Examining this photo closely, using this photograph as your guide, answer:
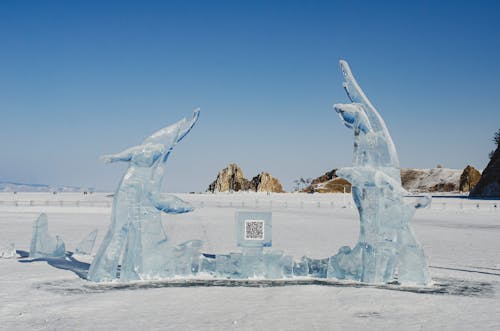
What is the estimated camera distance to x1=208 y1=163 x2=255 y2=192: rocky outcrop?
84.3m

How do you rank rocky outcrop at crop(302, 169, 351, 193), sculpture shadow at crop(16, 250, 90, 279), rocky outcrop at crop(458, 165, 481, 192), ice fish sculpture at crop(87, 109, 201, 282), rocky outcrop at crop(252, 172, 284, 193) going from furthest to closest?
rocky outcrop at crop(302, 169, 351, 193) → rocky outcrop at crop(458, 165, 481, 192) → rocky outcrop at crop(252, 172, 284, 193) → sculpture shadow at crop(16, 250, 90, 279) → ice fish sculpture at crop(87, 109, 201, 282)

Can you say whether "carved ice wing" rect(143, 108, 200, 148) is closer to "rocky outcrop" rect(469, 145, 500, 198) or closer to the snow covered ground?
the snow covered ground

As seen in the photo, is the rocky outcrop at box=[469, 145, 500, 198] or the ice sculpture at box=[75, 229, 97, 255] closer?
the ice sculpture at box=[75, 229, 97, 255]

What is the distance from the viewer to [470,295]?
28.1 feet

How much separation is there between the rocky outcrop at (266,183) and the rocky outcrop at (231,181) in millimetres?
1198

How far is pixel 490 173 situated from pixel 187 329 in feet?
204

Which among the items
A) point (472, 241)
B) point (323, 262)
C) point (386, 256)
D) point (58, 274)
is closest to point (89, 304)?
point (58, 274)

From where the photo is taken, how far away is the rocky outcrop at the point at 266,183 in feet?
273

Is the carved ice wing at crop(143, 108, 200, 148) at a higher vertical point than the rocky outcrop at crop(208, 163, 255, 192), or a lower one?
lower

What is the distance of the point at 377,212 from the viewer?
9.81 m

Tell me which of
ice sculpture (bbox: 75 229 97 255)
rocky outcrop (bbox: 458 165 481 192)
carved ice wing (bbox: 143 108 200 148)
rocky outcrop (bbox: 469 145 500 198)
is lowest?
ice sculpture (bbox: 75 229 97 255)

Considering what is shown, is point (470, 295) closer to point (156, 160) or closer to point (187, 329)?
point (187, 329)

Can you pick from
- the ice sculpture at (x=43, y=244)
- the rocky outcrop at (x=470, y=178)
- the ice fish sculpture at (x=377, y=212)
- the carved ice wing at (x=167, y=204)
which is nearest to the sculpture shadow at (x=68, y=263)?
the ice sculpture at (x=43, y=244)

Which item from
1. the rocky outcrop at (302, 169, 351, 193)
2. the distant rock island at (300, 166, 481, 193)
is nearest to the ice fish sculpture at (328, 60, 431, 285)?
the rocky outcrop at (302, 169, 351, 193)
